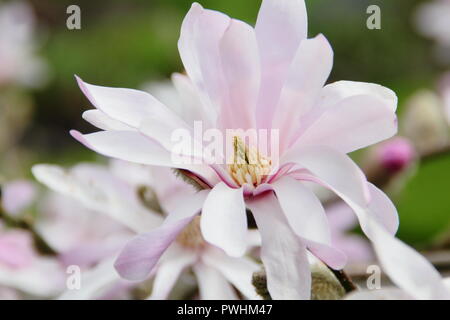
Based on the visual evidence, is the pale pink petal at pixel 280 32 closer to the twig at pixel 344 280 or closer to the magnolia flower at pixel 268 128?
the magnolia flower at pixel 268 128

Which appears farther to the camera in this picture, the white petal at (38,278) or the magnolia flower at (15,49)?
the magnolia flower at (15,49)

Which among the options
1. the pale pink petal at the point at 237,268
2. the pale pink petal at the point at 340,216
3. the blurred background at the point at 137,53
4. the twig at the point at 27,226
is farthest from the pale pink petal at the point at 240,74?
the blurred background at the point at 137,53

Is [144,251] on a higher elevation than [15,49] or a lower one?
lower

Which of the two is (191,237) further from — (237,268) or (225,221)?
(225,221)

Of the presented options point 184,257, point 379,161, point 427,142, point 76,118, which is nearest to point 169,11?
point 76,118

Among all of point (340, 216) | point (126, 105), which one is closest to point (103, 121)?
point (126, 105)

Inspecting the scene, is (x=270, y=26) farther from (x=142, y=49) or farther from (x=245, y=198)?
(x=142, y=49)
